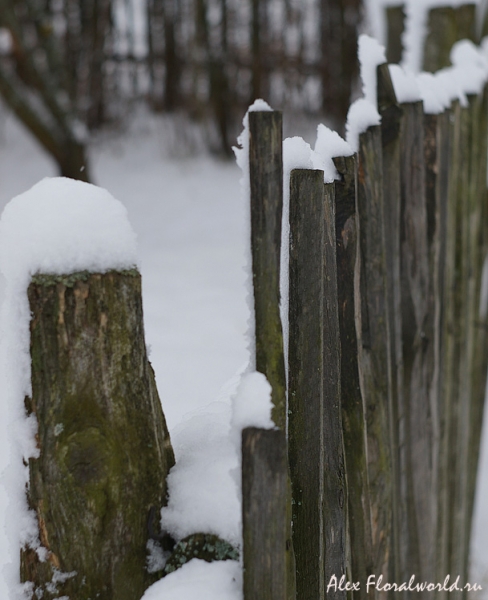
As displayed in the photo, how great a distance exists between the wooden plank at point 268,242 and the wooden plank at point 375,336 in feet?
1.52

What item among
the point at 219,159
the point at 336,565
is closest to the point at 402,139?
the point at 336,565

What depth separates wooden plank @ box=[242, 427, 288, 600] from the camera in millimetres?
729

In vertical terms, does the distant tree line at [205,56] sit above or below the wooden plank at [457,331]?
above

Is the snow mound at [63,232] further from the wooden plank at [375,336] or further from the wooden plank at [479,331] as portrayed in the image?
the wooden plank at [479,331]

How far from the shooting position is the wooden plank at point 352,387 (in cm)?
Result: 111

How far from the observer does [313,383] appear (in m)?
0.93

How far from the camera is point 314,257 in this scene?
35.1 inches

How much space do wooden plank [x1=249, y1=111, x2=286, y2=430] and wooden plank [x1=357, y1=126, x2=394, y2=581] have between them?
1.52ft

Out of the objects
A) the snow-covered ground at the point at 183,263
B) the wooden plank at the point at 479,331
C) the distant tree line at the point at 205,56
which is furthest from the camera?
the distant tree line at the point at 205,56

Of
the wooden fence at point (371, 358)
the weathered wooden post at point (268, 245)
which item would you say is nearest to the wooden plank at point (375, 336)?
the wooden fence at point (371, 358)

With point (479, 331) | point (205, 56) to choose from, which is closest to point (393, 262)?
point (479, 331)

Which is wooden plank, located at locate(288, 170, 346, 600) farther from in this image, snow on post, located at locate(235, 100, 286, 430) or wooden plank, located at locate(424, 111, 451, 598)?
wooden plank, located at locate(424, 111, 451, 598)

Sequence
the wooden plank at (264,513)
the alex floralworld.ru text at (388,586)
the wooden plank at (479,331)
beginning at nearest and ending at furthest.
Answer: the wooden plank at (264,513) < the alex floralworld.ru text at (388,586) < the wooden plank at (479,331)

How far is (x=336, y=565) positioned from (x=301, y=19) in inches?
266
